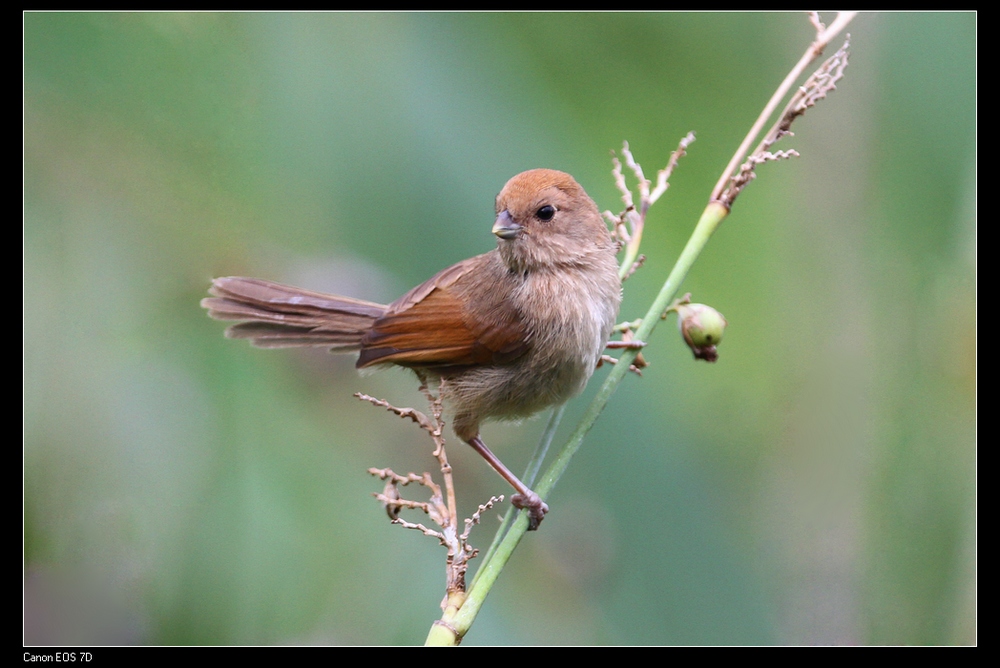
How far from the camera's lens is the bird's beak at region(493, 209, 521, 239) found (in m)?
2.82

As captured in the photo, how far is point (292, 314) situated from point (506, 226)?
1044 mm

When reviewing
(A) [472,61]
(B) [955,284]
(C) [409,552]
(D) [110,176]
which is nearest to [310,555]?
(C) [409,552]

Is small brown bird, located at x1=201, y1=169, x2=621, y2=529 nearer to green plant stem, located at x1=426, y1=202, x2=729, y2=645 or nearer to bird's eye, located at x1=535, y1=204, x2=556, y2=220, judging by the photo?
bird's eye, located at x1=535, y1=204, x2=556, y2=220

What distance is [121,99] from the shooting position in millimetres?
2596

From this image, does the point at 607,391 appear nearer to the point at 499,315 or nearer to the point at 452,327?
the point at 499,315

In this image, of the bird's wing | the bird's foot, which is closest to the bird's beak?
the bird's wing

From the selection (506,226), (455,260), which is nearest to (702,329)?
(506,226)

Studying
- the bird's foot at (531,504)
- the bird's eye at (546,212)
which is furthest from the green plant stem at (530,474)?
the bird's eye at (546,212)

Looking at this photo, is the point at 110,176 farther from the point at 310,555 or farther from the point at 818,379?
the point at 818,379

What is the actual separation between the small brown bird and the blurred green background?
0.39 feet

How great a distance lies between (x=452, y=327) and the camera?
3150 mm

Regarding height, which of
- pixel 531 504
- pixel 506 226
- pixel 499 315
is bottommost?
pixel 531 504

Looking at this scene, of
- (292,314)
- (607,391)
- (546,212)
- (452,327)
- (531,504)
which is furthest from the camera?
(292,314)

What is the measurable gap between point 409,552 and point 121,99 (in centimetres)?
177
